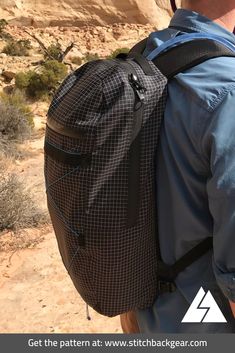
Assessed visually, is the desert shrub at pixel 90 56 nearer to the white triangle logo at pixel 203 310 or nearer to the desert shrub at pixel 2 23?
the desert shrub at pixel 2 23

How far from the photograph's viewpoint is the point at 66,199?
100cm

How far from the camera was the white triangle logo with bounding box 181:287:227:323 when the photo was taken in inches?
37.9

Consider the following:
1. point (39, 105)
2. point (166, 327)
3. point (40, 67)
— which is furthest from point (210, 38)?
point (40, 67)

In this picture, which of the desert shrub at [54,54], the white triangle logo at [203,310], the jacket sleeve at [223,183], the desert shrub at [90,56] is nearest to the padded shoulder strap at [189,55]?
the jacket sleeve at [223,183]

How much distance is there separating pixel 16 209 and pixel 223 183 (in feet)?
10.4

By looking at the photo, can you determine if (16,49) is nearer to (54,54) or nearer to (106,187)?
(54,54)

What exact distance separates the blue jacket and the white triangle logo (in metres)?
0.01

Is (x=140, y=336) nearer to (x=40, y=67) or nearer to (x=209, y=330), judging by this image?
(x=209, y=330)

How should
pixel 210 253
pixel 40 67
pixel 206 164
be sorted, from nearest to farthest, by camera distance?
1. pixel 206 164
2. pixel 210 253
3. pixel 40 67

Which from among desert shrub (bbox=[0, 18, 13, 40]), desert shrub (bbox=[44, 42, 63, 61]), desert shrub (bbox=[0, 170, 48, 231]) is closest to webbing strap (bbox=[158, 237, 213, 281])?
desert shrub (bbox=[0, 170, 48, 231])

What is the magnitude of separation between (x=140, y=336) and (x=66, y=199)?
1.34ft

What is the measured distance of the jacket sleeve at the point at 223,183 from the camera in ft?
2.61

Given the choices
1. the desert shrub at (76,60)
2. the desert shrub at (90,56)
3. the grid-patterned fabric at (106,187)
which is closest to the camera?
the grid-patterned fabric at (106,187)

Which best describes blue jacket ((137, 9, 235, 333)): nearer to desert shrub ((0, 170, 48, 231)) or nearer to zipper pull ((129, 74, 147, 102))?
A: zipper pull ((129, 74, 147, 102))
